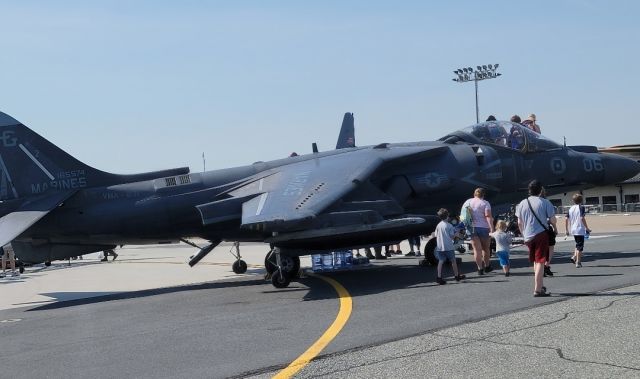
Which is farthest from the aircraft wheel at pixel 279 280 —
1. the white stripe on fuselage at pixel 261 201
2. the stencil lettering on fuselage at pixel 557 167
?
the stencil lettering on fuselage at pixel 557 167

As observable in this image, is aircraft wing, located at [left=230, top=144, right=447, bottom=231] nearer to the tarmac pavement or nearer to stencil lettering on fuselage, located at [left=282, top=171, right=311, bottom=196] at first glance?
stencil lettering on fuselage, located at [left=282, top=171, right=311, bottom=196]

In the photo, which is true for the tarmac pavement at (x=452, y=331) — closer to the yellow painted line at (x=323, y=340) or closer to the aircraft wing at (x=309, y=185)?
the yellow painted line at (x=323, y=340)

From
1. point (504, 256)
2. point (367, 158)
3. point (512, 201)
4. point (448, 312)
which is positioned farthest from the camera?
point (512, 201)

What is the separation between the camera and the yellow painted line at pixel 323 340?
631 cm

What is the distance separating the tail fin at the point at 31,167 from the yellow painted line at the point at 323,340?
7.91 meters

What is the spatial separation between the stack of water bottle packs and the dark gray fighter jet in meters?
1.62

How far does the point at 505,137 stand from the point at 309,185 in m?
5.88

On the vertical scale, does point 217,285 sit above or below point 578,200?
below

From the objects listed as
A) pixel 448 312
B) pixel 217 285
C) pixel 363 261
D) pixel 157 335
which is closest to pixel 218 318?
pixel 157 335

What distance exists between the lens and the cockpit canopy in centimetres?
1670

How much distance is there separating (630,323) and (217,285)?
33.8 ft

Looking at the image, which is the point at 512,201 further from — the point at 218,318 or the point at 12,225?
the point at 12,225

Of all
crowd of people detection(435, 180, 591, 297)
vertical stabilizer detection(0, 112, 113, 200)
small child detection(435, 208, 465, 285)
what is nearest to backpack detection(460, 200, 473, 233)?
crowd of people detection(435, 180, 591, 297)

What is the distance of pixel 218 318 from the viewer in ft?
33.0
